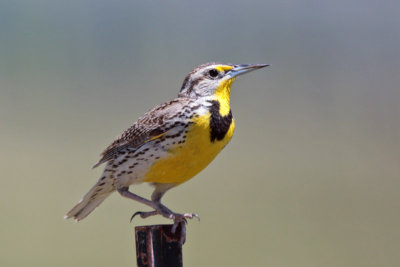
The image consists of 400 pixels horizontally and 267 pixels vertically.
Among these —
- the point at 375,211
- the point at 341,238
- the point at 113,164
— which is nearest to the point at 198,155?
the point at 113,164

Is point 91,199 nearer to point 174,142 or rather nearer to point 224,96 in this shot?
point 174,142

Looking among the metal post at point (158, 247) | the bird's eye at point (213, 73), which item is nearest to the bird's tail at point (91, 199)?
the bird's eye at point (213, 73)

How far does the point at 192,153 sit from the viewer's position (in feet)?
9.68

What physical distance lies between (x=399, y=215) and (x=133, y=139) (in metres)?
6.52

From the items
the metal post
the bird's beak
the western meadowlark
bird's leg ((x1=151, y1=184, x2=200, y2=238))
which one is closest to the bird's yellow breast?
the western meadowlark

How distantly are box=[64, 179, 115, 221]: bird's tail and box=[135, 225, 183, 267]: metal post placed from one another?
0.84 metres

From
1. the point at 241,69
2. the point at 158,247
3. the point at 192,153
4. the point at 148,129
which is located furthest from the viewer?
the point at 241,69

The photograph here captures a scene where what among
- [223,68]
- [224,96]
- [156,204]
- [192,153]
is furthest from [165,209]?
[223,68]

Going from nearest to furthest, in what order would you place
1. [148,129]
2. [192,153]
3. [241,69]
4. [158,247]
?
[158,247], [192,153], [148,129], [241,69]

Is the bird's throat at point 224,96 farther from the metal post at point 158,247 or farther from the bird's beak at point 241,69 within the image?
the metal post at point 158,247

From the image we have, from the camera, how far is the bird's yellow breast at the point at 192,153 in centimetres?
295

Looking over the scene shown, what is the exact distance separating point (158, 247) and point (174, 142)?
65 centimetres

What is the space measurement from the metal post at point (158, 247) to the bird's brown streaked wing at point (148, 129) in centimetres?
67

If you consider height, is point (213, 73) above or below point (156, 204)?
above
